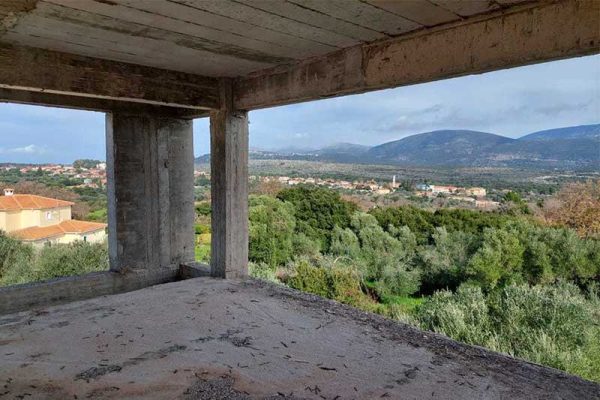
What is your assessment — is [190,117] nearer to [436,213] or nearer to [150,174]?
[150,174]

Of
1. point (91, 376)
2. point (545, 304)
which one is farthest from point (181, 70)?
point (545, 304)

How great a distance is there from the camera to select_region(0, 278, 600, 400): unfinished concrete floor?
91.0 inches

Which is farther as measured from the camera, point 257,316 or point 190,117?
point 190,117

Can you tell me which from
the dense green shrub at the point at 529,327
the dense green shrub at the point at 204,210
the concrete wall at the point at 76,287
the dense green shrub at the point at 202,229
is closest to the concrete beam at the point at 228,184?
the concrete wall at the point at 76,287

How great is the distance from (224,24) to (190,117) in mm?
2596

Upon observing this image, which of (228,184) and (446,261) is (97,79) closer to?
(228,184)

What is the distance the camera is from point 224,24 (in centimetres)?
265

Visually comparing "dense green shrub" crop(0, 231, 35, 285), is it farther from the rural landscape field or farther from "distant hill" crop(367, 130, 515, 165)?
"distant hill" crop(367, 130, 515, 165)

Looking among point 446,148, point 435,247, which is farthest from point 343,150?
point 435,247

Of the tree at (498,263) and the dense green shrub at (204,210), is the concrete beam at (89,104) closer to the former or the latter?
the tree at (498,263)

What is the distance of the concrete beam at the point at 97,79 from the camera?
3.29 metres

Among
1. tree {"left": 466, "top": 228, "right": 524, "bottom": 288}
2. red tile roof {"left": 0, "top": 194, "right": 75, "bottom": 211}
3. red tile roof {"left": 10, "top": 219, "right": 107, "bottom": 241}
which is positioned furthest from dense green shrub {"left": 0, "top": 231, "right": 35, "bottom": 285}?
tree {"left": 466, "top": 228, "right": 524, "bottom": 288}

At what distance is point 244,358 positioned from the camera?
108 inches

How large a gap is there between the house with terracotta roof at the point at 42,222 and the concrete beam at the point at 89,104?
1128cm
